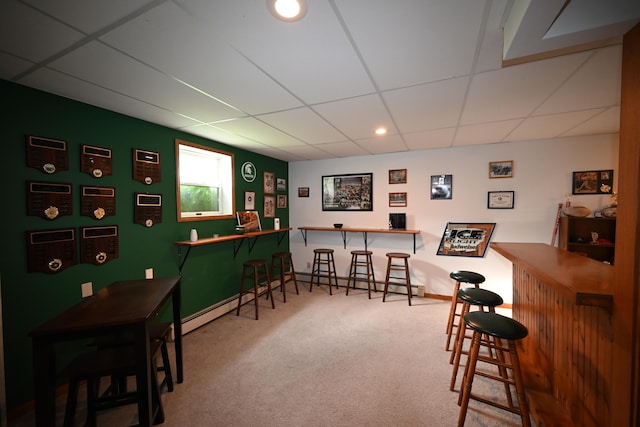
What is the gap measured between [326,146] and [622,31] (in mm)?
2851

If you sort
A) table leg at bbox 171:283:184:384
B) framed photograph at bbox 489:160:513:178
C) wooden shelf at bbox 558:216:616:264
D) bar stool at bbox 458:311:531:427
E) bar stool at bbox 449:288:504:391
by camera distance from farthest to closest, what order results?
1. framed photograph at bbox 489:160:513:178
2. wooden shelf at bbox 558:216:616:264
3. table leg at bbox 171:283:184:384
4. bar stool at bbox 449:288:504:391
5. bar stool at bbox 458:311:531:427

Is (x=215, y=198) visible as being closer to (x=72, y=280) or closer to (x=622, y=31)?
(x=72, y=280)

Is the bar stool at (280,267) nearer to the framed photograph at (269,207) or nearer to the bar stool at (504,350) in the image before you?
the framed photograph at (269,207)

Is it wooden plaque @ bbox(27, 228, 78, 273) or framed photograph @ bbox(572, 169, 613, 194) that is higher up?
framed photograph @ bbox(572, 169, 613, 194)

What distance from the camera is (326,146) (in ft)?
11.9

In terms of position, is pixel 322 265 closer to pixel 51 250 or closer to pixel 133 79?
pixel 51 250

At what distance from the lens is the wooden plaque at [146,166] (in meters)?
2.41

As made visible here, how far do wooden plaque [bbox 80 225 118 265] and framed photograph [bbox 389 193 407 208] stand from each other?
12.0 feet

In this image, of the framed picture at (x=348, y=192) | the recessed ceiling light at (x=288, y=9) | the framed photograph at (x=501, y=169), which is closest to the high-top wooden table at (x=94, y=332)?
the recessed ceiling light at (x=288, y=9)

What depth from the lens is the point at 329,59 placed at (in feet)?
4.80

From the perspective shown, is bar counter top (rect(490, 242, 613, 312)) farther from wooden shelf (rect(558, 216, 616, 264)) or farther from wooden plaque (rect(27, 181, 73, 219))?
wooden plaque (rect(27, 181, 73, 219))

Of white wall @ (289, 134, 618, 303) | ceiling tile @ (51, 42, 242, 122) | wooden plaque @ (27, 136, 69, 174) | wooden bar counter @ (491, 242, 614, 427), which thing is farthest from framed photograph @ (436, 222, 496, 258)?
wooden plaque @ (27, 136, 69, 174)

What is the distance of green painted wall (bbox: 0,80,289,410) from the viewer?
5.58ft

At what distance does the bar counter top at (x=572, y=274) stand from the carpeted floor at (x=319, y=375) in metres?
1.07
